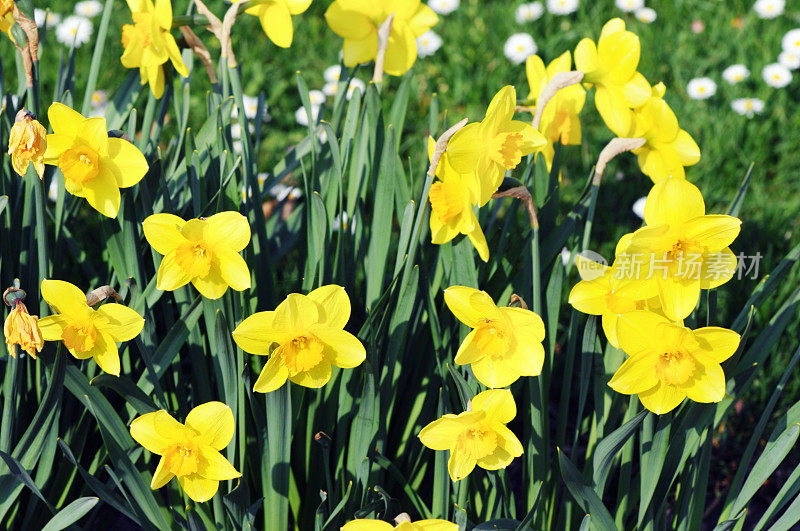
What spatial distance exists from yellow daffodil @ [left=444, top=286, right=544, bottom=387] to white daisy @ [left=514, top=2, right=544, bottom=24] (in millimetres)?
2876

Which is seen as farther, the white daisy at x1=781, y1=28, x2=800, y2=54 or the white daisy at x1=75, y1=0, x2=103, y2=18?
the white daisy at x1=75, y1=0, x2=103, y2=18

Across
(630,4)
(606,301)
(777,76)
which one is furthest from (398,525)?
(630,4)

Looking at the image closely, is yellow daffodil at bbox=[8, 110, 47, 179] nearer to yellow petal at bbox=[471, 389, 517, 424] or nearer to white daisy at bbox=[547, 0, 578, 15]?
yellow petal at bbox=[471, 389, 517, 424]

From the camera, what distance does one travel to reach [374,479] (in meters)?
1.46

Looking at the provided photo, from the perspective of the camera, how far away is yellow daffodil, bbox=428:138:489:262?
1237 mm

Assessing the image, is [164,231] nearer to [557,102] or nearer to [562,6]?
[557,102]

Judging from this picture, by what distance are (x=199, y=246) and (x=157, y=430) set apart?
29cm

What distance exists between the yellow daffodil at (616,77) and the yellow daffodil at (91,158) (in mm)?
856

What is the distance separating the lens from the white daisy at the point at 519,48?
3.49m

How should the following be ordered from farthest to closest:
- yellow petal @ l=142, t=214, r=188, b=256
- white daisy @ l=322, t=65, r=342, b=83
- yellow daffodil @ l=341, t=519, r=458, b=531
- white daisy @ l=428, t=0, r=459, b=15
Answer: white daisy @ l=428, t=0, r=459, b=15
white daisy @ l=322, t=65, r=342, b=83
yellow petal @ l=142, t=214, r=188, b=256
yellow daffodil @ l=341, t=519, r=458, b=531

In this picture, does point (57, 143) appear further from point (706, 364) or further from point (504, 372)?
point (706, 364)

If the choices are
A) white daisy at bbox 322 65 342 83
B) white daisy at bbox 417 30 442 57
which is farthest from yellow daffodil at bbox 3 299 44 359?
white daisy at bbox 417 30 442 57

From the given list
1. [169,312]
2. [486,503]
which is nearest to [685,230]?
[486,503]

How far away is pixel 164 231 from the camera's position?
47.3 inches
